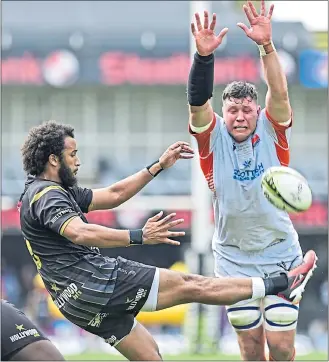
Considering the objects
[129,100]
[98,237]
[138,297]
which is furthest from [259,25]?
[129,100]

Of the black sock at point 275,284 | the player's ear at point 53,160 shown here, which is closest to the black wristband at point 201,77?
the player's ear at point 53,160

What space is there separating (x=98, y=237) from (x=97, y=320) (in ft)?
2.60

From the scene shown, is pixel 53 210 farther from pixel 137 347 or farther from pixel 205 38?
pixel 205 38

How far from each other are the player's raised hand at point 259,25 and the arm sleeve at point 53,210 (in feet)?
6.25

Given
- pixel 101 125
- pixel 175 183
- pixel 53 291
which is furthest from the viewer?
pixel 101 125

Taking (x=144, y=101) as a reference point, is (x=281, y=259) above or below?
below

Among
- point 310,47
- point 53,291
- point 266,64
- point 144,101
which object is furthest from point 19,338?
point 144,101

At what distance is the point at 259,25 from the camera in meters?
8.15

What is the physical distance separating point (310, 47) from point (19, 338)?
77.7 feet

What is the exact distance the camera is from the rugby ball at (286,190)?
7988mm

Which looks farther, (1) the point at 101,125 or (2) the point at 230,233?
(1) the point at 101,125

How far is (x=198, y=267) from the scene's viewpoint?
18.1m

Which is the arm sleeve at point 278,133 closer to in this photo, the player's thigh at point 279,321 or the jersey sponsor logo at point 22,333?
the player's thigh at point 279,321

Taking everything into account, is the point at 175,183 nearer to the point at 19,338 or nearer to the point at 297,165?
the point at 297,165
